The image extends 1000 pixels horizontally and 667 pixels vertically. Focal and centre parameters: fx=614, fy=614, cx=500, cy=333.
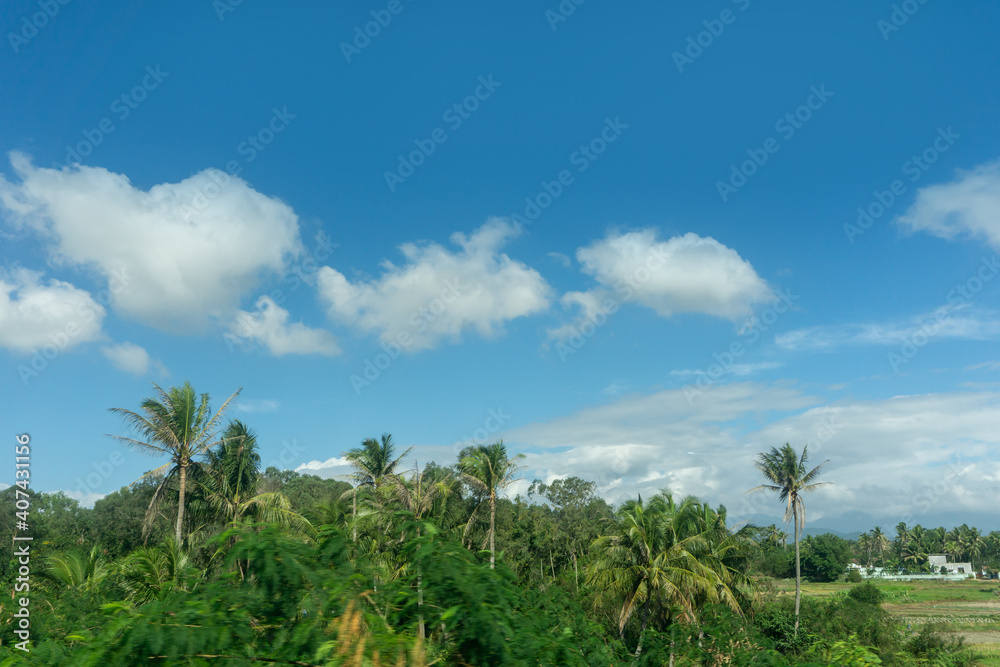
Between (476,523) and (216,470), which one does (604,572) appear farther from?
(216,470)

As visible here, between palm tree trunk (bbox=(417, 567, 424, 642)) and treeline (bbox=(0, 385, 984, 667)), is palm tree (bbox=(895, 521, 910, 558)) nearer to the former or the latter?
treeline (bbox=(0, 385, 984, 667))

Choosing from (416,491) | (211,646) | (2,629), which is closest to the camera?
(211,646)

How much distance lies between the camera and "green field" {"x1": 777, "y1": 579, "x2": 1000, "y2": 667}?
4231cm

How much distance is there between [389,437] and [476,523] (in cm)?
713

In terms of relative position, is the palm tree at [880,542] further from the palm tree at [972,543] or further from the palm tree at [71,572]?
the palm tree at [71,572]

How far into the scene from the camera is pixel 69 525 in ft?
129

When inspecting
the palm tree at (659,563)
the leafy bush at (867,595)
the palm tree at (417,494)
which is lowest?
the leafy bush at (867,595)

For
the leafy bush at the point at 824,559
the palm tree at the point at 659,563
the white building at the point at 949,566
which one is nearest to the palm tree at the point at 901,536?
the white building at the point at 949,566

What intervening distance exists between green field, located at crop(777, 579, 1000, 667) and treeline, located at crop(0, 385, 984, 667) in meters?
7.16

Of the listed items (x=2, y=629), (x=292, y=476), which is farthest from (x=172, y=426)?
(x=292, y=476)

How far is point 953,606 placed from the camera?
206 feet

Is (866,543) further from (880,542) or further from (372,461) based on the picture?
(372,461)

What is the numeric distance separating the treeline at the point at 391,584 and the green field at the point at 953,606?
7.16m

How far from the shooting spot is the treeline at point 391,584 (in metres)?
3.46
